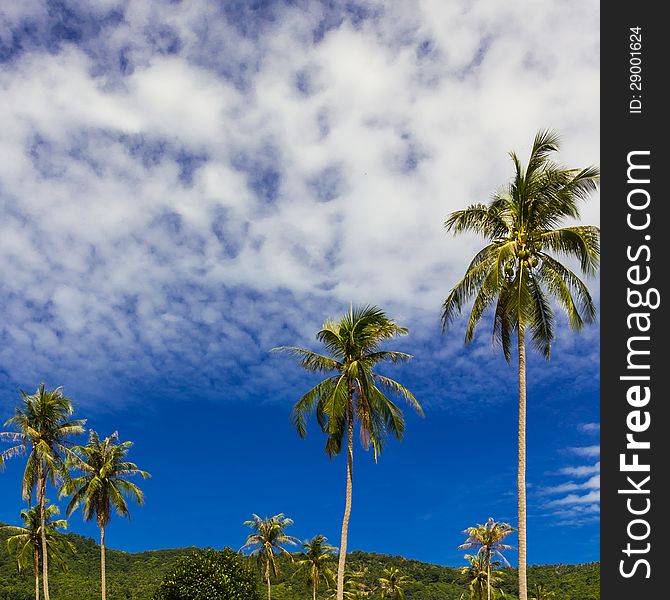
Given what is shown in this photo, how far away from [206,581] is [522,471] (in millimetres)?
18320

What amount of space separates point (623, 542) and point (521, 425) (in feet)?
28.4

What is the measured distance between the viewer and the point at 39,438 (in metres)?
44.8

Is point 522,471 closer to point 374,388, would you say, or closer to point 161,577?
point 374,388

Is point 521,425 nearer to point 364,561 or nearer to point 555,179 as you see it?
point 555,179

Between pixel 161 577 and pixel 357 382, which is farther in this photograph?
pixel 161 577

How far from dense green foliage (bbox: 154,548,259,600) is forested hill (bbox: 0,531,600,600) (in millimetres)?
41797

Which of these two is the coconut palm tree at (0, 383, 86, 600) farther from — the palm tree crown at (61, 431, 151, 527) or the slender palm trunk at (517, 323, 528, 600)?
the slender palm trunk at (517, 323, 528, 600)

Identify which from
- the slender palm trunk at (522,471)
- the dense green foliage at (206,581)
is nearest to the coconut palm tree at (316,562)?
the dense green foliage at (206,581)

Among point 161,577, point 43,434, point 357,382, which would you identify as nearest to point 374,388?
point 357,382

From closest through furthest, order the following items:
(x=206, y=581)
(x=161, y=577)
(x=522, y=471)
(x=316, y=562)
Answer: (x=522, y=471) → (x=206, y=581) → (x=316, y=562) → (x=161, y=577)

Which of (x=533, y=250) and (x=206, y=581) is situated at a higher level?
(x=533, y=250)

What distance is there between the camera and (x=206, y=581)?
3434 cm

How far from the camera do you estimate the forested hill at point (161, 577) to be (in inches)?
3612

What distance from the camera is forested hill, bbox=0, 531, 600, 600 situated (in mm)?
91750
